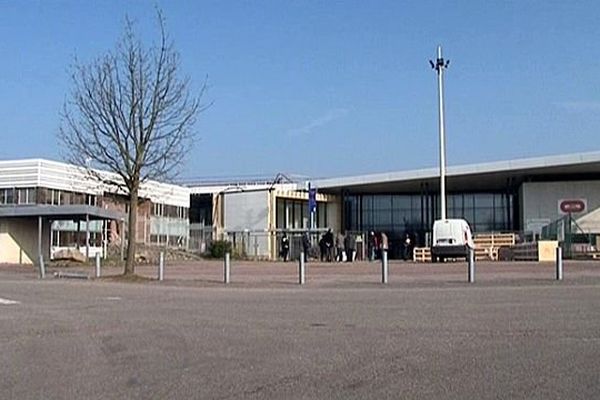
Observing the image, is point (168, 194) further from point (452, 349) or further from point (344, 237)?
point (452, 349)

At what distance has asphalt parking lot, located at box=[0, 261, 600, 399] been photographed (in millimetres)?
8844

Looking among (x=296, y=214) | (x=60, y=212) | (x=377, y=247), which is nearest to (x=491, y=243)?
(x=377, y=247)

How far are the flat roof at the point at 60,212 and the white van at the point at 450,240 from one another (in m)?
17.7

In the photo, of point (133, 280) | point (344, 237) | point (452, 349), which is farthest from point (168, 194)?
point (452, 349)

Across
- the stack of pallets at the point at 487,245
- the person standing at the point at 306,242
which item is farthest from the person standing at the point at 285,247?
the stack of pallets at the point at 487,245

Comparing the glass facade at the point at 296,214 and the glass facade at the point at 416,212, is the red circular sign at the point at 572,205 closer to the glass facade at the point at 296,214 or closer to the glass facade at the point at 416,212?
the glass facade at the point at 416,212

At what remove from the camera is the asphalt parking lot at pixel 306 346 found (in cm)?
884

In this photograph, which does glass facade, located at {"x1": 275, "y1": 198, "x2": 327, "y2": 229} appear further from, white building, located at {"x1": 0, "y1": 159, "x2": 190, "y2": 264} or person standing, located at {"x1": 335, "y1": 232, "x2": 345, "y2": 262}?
person standing, located at {"x1": 335, "y1": 232, "x2": 345, "y2": 262}

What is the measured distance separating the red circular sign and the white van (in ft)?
50.1

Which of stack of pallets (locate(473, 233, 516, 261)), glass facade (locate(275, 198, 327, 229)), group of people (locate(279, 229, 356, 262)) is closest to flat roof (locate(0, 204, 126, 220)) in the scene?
group of people (locate(279, 229, 356, 262))

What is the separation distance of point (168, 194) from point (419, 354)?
2327 inches

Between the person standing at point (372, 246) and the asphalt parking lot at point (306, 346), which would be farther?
the person standing at point (372, 246)

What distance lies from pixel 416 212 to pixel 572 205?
1518 centimetres

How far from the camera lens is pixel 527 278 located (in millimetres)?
28609
